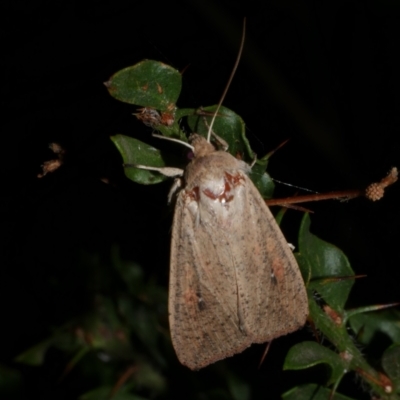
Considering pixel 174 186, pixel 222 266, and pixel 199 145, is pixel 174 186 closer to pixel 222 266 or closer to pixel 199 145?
pixel 199 145

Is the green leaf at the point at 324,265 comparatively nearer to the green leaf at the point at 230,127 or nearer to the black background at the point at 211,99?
Result: the green leaf at the point at 230,127

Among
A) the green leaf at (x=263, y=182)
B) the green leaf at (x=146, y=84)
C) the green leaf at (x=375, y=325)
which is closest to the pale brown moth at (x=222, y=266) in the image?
the green leaf at (x=263, y=182)

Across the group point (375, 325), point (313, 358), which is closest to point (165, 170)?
point (313, 358)

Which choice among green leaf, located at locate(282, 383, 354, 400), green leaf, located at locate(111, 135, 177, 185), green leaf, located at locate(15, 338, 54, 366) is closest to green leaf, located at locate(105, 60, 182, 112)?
green leaf, located at locate(111, 135, 177, 185)

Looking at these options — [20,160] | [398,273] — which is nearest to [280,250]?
[398,273]

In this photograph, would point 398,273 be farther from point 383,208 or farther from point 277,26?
point 277,26
